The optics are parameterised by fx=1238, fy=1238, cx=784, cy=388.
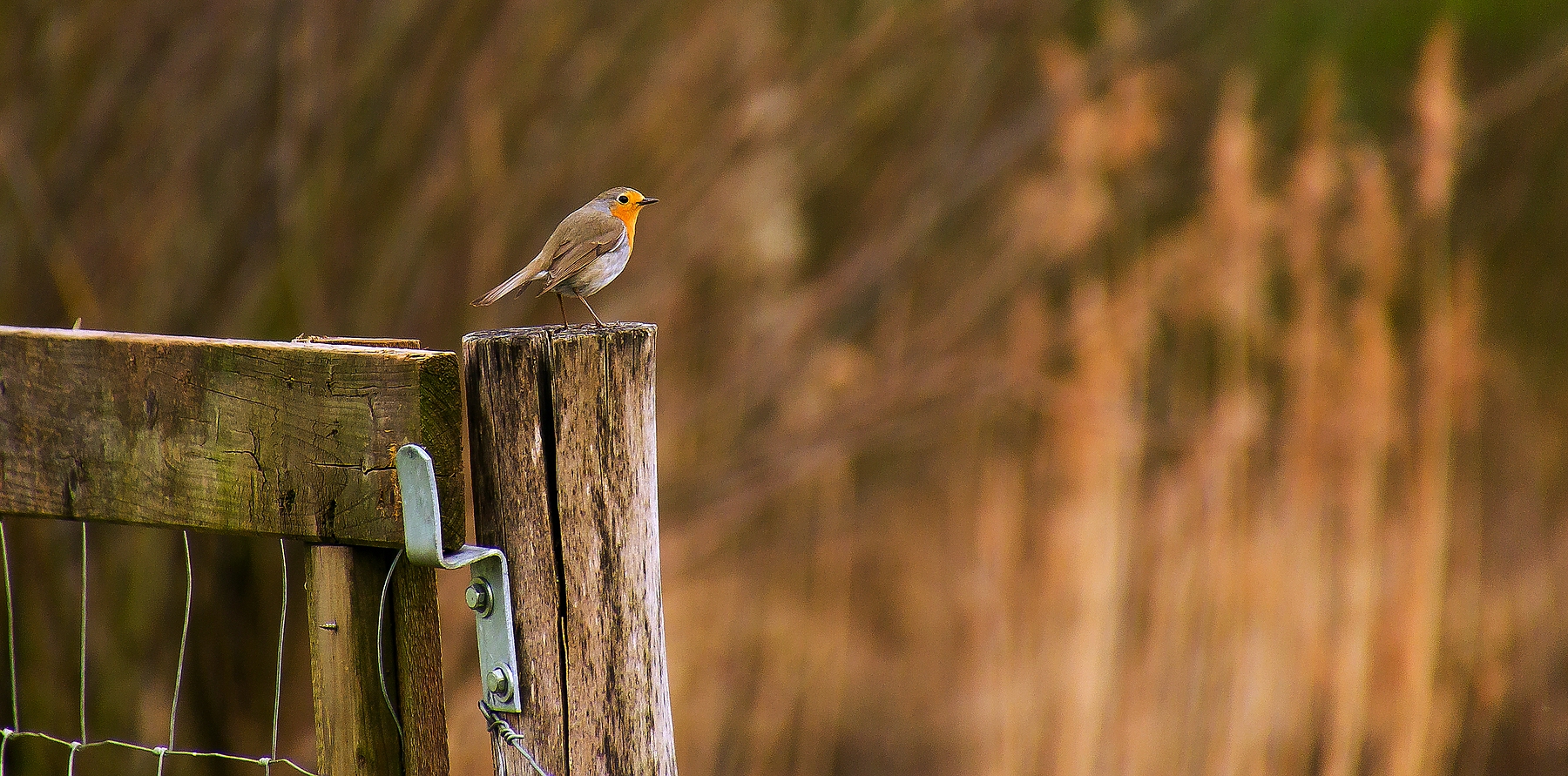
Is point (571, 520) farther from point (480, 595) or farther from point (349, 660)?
point (349, 660)

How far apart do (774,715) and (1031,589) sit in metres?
0.96

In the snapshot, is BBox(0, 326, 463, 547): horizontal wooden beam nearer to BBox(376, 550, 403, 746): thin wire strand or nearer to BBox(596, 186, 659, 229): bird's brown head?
BBox(376, 550, 403, 746): thin wire strand

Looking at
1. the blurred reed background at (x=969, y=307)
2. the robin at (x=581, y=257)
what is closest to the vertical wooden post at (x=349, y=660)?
the robin at (x=581, y=257)

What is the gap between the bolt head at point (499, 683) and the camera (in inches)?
54.4

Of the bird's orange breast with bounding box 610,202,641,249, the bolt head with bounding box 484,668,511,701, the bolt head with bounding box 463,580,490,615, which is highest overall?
the bird's orange breast with bounding box 610,202,641,249

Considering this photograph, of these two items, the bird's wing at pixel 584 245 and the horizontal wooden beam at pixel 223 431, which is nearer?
the horizontal wooden beam at pixel 223 431

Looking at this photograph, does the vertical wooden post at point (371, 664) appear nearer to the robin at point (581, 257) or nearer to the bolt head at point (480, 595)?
the bolt head at point (480, 595)

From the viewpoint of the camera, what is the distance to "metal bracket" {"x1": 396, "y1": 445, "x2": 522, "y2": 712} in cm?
130

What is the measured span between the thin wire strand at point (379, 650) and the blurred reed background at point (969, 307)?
2.40 meters

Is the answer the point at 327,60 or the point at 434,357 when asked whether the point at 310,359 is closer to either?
the point at 434,357

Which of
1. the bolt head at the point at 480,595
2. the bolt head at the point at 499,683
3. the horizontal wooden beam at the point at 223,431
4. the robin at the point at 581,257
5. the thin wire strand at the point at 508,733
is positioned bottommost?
the thin wire strand at the point at 508,733

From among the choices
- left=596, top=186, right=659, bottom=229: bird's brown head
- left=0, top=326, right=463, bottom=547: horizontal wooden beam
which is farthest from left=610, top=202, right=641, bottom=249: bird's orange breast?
left=0, top=326, right=463, bottom=547: horizontal wooden beam

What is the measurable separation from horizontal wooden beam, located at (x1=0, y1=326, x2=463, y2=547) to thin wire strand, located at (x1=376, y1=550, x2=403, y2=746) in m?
0.05

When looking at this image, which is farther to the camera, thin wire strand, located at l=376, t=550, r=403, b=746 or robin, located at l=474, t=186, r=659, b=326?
robin, located at l=474, t=186, r=659, b=326
